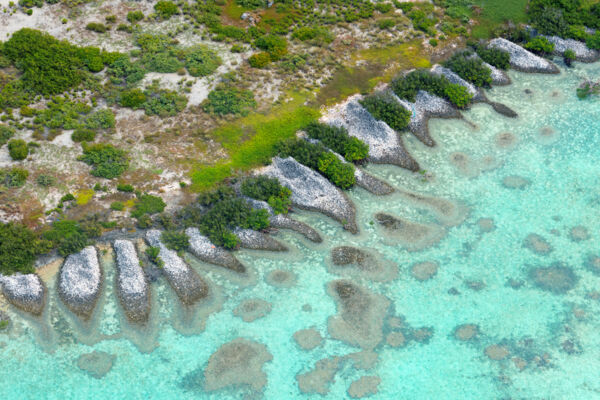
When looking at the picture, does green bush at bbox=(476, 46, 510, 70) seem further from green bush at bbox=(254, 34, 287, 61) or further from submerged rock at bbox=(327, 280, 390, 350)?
submerged rock at bbox=(327, 280, 390, 350)

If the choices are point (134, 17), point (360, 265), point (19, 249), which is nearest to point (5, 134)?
point (19, 249)

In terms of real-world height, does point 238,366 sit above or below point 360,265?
below

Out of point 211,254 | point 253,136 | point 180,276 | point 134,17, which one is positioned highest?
point 134,17

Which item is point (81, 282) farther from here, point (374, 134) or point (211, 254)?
point (374, 134)

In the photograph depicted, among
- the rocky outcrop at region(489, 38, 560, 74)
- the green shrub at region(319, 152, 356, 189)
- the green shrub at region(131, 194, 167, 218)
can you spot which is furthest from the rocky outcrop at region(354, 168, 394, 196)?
the rocky outcrop at region(489, 38, 560, 74)

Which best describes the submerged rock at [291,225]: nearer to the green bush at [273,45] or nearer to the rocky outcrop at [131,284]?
the rocky outcrop at [131,284]

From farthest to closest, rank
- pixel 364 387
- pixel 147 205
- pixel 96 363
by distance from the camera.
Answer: pixel 147 205 → pixel 96 363 → pixel 364 387

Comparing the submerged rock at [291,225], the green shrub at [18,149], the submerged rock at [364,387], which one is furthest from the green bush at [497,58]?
the green shrub at [18,149]
